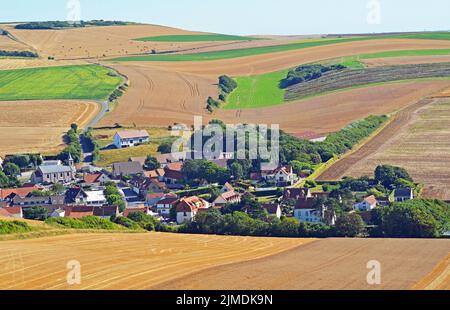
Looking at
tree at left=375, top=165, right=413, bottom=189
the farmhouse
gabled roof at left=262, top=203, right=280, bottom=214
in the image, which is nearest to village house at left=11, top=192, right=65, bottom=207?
the farmhouse

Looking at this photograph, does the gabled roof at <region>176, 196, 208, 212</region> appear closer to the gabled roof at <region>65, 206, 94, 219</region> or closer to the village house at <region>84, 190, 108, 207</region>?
the gabled roof at <region>65, 206, 94, 219</region>

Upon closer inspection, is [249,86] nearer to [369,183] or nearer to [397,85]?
[397,85]

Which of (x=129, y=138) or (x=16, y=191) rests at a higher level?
(x=129, y=138)

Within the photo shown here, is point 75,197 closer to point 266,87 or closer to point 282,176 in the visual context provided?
point 282,176

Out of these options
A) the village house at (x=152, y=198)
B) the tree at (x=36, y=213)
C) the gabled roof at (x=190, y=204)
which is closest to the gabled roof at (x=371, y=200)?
the gabled roof at (x=190, y=204)

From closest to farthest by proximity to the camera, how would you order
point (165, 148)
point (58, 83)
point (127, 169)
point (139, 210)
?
point (139, 210), point (127, 169), point (165, 148), point (58, 83)

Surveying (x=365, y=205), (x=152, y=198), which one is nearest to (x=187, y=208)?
(x=152, y=198)
